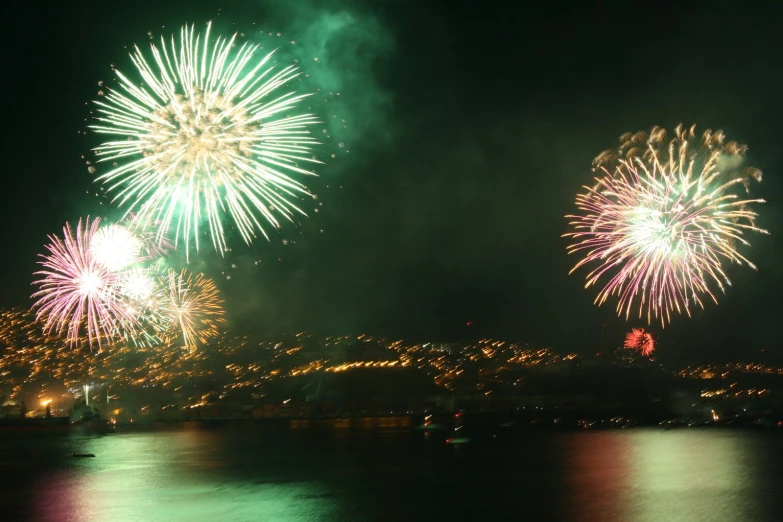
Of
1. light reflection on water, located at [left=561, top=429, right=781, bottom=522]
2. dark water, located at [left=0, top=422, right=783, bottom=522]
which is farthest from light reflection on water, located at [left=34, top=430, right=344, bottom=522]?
light reflection on water, located at [left=561, top=429, right=781, bottom=522]

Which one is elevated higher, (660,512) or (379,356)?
(379,356)

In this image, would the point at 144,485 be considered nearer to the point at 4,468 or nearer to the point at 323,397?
the point at 4,468

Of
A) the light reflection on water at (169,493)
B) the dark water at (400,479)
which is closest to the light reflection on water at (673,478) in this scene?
the dark water at (400,479)

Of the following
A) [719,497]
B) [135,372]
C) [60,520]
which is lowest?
[719,497]

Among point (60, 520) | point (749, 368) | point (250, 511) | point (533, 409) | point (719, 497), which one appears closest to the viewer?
point (60, 520)

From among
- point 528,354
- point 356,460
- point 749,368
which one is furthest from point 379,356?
point 356,460

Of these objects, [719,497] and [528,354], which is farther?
[528,354]

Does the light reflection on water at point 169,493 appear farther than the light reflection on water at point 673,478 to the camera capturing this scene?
No

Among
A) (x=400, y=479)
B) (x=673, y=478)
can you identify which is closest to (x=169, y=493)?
(x=400, y=479)

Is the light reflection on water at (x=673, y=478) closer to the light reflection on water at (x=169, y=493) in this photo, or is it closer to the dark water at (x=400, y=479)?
the dark water at (x=400, y=479)
